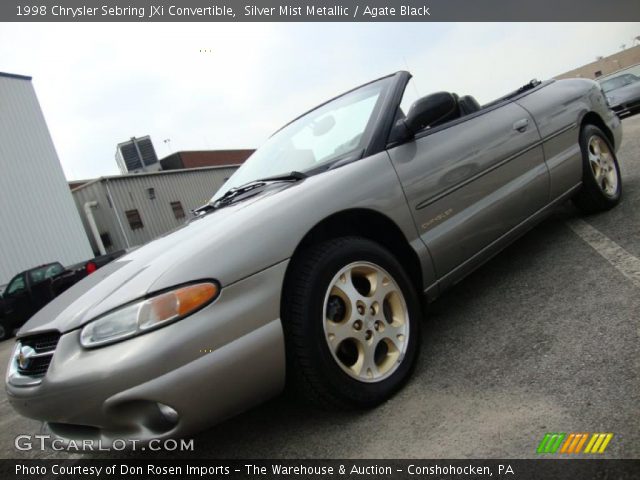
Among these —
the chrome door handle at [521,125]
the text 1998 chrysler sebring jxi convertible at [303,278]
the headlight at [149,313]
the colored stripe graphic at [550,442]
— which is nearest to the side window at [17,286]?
the text 1998 chrysler sebring jxi convertible at [303,278]

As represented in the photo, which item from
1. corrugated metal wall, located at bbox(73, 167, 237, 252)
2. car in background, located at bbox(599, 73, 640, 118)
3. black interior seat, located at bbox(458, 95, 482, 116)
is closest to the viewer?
black interior seat, located at bbox(458, 95, 482, 116)

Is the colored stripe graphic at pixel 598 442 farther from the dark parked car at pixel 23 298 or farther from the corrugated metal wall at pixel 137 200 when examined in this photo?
the corrugated metal wall at pixel 137 200

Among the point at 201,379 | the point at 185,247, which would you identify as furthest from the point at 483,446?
the point at 185,247

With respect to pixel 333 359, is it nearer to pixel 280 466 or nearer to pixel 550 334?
pixel 280 466

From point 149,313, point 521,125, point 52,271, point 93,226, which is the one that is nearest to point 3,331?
point 52,271

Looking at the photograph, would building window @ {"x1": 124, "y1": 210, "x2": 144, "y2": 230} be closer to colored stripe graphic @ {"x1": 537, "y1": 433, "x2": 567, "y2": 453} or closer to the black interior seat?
the black interior seat

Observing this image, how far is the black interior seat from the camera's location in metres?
3.00

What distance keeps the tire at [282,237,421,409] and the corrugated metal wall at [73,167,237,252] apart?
18035mm

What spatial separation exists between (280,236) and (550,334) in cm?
133

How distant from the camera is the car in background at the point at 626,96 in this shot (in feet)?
41.3

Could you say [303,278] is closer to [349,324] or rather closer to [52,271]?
[349,324]

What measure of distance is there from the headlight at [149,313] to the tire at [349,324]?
34 cm

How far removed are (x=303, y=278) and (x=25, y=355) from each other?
1.18 m

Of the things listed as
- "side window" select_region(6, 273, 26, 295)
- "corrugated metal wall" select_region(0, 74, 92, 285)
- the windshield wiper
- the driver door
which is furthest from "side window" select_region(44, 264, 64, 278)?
the driver door
